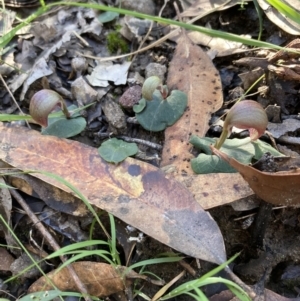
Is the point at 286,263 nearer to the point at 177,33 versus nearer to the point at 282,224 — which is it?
the point at 282,224

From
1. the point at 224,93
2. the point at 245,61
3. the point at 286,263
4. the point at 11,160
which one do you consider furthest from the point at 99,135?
the point at 286,263

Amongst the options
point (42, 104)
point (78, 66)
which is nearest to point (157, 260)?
point (42, 104)

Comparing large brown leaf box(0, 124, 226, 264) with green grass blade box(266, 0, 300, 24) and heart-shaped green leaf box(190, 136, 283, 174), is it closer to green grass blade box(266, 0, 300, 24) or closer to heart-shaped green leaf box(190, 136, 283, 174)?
heart-shaped green leaf box(190, 136, 283, 174)

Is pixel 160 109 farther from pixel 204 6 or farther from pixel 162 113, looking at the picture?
pixel 204 6

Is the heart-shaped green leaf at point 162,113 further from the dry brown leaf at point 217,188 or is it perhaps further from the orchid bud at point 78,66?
the orchid bud at point 78,66

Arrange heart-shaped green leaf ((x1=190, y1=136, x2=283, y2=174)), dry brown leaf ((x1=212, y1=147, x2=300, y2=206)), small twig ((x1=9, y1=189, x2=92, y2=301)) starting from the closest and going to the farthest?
dry brown leaf ((x1=212, y1=147, x2=300, y2=206)) < small twig ((x1=9, y1=189, x2=92, y2=301)) < heart-shaped green leaf ((x1=190, y1=136, x2=283, y2=174))

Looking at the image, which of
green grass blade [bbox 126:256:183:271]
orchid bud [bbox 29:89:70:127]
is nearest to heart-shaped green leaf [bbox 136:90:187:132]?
orchid bud [bbox 29:89:70:127]
